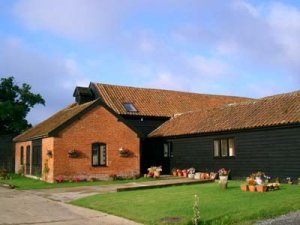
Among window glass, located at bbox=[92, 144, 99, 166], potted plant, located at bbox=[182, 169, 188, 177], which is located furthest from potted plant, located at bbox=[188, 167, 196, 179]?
window glass, located at bbox=[92, 144, 99, 166]

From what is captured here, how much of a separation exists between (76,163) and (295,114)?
556 inches

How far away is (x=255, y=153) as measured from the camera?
24.3m

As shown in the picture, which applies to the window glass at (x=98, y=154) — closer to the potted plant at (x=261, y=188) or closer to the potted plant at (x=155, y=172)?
the potted plant at (x=155, y=172)

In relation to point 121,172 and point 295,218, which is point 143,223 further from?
point 121,172

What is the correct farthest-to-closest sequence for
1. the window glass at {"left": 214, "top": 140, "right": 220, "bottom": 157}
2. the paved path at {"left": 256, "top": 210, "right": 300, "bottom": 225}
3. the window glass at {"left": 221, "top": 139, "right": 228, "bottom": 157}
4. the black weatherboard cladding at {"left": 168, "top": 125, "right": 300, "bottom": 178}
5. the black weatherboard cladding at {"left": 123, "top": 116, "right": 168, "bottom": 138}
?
the black weatherboard cladding at {"left": 123, "top": 116, "right": 168, "bottom": 138} < the window glass at {"left": 214, "top": 140, "right": 220, "bottom": 157} < the window glass at {"left": 221, "top": 139, "right": 228, "bottom": 157} < the black weatherboard cladding at {"left": 168, "top": 125, "right": 300, "bottom": 178} < the paved path at {"left": 256, "top": 210, "right": 300, "bottom": 225}

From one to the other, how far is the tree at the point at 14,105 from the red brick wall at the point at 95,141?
2075 centimetres

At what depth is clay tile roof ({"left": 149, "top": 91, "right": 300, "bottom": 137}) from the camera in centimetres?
2331

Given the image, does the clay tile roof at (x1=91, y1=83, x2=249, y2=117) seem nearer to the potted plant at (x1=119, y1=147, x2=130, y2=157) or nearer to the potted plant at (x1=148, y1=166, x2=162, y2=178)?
the potted plant at (x1=119, y1=147, x2=130, y2=157)

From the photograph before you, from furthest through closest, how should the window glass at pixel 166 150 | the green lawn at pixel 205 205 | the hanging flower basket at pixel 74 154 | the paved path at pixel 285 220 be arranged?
the window glass at pixel 166 150
the hanging flower basket at pixel 74 154
the green lawn at pixel 205 205
the paved path at pixel 285 220

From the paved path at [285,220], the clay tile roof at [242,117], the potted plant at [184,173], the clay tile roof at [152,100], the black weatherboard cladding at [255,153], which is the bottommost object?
the paved path at [285,220]

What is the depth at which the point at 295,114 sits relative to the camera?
73.0ft

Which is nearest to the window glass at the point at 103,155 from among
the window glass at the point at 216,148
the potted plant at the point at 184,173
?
the potted plant at the point at 184,173

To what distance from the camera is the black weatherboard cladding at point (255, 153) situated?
22094 millimetres

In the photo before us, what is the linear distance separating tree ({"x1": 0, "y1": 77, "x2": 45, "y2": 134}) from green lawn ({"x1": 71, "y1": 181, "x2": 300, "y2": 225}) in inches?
1299
